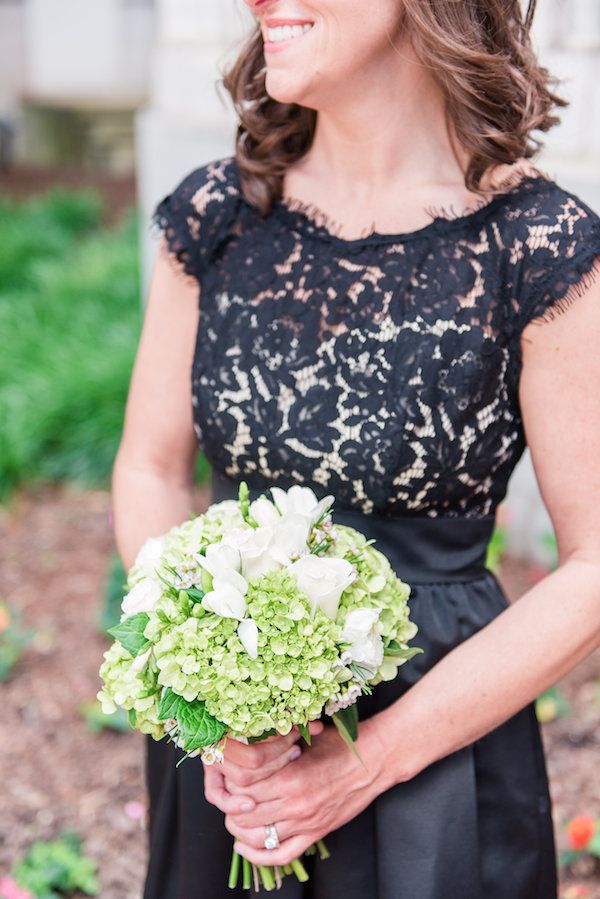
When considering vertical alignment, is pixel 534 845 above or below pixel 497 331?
below

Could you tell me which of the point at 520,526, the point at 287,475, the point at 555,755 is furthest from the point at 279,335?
the point at 520,526

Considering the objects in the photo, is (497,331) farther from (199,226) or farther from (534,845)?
(534,845)

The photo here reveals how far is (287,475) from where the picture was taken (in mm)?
2021

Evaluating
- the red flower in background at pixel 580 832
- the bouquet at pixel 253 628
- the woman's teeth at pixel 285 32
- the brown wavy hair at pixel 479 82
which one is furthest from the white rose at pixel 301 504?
the red flower in background at pixel 580 832

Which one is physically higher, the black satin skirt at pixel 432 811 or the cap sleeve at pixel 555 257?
the cap sleeve at pixel 555 257

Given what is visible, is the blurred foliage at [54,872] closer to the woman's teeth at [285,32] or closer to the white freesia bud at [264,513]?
the white freesia bud at [264,513]

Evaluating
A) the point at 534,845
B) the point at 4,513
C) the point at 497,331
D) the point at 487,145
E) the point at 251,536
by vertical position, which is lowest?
the point at 4,513

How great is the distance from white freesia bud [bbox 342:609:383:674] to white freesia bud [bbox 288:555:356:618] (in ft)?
0.13

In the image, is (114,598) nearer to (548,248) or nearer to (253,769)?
(253,769)

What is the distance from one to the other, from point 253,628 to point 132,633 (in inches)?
8.4

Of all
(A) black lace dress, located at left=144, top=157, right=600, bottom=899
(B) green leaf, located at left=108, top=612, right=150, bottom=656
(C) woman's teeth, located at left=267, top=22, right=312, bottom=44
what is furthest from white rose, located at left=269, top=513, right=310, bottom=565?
(C) woman's teeth, located at left=267, top=22, right=312, bottom=44

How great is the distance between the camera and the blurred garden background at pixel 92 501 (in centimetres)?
343

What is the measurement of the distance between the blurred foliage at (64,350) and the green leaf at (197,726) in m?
3.90

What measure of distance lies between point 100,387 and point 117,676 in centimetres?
442
